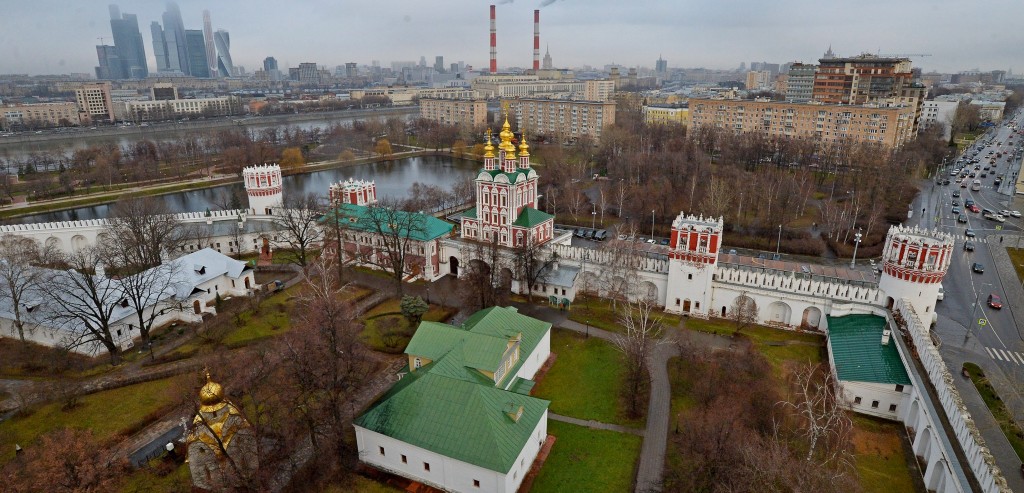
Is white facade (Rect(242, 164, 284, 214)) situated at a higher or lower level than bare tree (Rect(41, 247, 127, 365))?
higher

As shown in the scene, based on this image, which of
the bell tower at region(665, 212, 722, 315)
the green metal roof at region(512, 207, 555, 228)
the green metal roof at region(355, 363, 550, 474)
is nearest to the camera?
the green metal roof at region(355, 363, 550, 474)

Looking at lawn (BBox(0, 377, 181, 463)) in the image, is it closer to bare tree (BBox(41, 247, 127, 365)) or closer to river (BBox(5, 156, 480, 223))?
bare tree (BBox(41, 247, 127, 365))

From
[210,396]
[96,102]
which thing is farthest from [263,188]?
[96,102]

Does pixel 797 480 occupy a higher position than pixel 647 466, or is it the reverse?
pixel 797 480

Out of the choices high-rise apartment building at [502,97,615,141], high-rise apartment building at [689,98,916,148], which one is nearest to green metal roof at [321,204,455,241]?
high-rise apartment building at [689,98,916,148]

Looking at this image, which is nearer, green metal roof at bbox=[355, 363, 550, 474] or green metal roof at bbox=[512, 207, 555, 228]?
green metal roof at bbox=[355, 363, 550, 474]

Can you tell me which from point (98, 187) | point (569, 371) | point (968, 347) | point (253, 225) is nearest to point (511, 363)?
point (569, 371)

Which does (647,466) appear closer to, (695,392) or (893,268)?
(695,392)

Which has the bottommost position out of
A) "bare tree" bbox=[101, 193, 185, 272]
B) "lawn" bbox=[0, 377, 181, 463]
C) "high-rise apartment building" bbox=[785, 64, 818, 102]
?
"lawn" bbox=[0, 377, 181, 463]

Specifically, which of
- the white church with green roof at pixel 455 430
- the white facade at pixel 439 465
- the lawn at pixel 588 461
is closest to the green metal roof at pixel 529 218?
the white church with green roof at pixel 455 430
